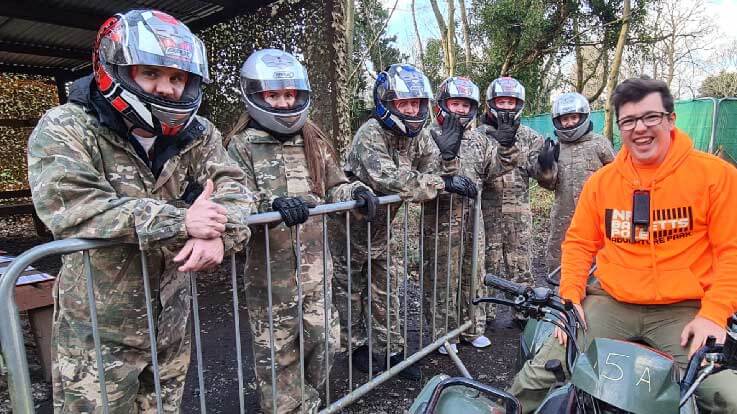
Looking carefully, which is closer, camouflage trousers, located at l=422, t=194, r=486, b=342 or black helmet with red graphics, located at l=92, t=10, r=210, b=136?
black helmet with red graphics, located at l=92, t=10, r=210, b=136

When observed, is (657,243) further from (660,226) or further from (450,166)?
(450,166)

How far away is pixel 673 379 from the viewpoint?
54.1 inches

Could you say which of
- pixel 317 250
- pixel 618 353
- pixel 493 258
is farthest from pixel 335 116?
pixel 618 353

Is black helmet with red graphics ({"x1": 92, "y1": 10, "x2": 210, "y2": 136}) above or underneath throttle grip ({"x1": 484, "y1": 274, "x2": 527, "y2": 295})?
above

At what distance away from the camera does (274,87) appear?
266 cm

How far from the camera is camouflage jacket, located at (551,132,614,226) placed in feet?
14.8

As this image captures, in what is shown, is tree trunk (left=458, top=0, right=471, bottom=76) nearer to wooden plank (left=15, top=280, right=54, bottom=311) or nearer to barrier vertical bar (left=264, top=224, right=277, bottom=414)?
wooden plank (left=15, top=280, right=54, bottom=311)

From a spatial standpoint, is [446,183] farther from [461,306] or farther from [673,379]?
[673,379]

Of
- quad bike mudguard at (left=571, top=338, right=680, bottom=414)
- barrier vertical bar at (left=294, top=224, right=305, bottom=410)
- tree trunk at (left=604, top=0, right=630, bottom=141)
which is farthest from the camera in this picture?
tree trunk at (left=604, top=0, right=630, bottom=141)

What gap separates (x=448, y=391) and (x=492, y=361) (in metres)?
2.30

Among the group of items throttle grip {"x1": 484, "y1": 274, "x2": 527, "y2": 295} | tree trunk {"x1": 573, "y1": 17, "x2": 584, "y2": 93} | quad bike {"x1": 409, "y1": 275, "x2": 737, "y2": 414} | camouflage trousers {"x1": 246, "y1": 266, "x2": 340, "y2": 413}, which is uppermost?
tree trunk {"x1": 573, "y1": 17, "x2": 584, "y2": 93}

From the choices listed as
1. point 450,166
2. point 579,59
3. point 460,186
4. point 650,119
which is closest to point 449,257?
point 460,186

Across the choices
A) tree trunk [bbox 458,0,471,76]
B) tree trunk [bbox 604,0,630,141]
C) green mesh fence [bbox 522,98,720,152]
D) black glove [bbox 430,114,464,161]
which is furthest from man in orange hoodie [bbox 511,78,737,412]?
tree trunk [bbox 458,0,471,76]

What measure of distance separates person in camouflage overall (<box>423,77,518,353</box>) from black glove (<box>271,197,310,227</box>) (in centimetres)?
147
